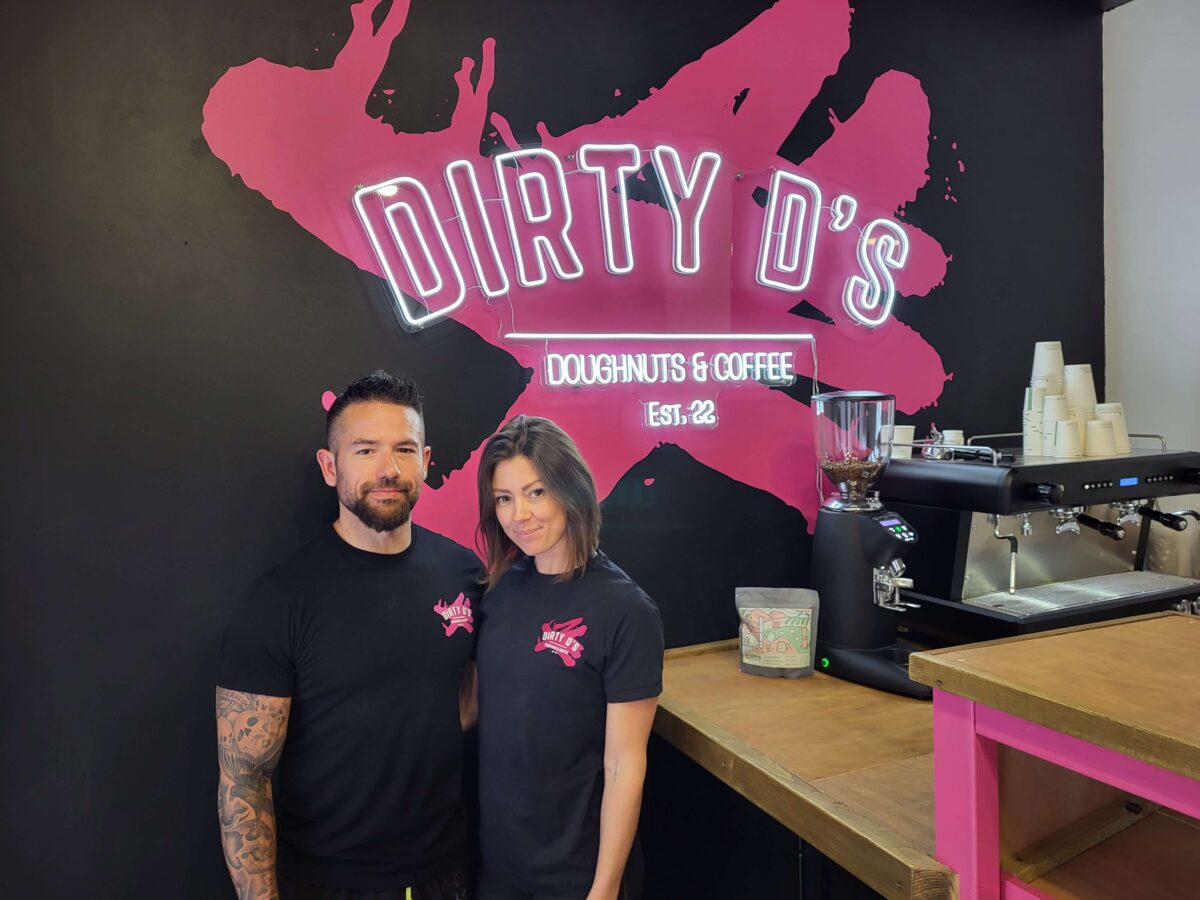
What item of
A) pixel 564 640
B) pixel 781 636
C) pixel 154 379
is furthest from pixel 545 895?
pixel 154 379

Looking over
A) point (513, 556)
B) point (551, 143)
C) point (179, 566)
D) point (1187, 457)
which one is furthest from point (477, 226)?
point (1187, 457)

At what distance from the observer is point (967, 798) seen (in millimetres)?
1319

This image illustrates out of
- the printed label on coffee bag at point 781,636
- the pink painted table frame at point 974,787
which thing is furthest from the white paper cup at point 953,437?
the pink painted table frame at point 974,787

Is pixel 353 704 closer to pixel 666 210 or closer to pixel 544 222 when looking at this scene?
pixel 544 222

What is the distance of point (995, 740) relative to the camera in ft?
4.25

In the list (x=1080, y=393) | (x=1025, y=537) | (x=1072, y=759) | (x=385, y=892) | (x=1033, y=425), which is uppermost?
(x=1080, y=393)

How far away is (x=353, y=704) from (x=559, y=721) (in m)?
0.44

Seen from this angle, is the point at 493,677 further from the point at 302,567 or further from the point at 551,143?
the point at 551,143

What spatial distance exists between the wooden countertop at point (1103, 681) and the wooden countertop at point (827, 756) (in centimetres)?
35

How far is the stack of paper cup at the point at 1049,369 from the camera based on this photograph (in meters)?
2.89

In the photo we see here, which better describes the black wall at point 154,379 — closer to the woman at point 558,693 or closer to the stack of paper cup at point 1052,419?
the woman at point 558,693

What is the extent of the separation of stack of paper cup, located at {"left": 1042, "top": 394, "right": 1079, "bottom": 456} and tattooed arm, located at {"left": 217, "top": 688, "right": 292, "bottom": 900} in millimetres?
2371

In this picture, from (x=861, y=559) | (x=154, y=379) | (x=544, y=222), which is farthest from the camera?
(x=544, y=222)

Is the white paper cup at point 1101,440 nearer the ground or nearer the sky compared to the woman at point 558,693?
nearer the sky
